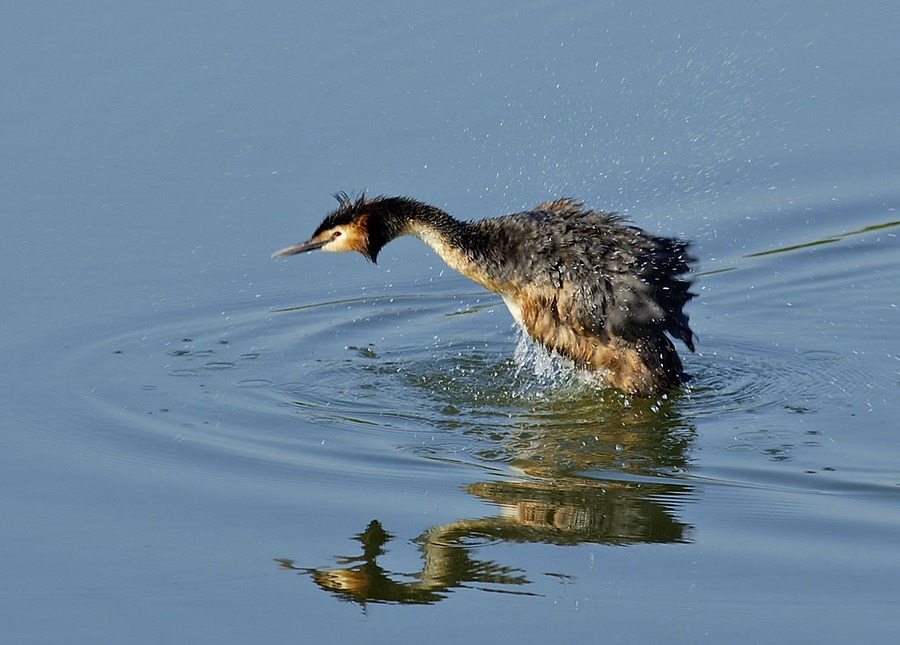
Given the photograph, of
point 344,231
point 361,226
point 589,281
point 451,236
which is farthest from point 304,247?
point 589,281

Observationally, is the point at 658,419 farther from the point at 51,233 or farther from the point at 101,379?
the point at 51,233

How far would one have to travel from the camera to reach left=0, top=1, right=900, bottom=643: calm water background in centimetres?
752

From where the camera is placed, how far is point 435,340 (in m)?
11.2

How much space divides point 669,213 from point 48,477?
5479 mm

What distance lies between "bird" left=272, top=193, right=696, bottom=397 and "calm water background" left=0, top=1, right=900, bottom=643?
0.91 feet

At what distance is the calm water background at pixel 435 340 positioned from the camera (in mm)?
7523

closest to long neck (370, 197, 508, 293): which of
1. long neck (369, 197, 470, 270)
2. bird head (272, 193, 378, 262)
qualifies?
long neck (369, 197, 470, 270)

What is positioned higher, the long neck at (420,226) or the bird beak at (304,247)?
the long neck at (420,226)

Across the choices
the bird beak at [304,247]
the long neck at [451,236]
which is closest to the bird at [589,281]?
the long neck at [451,236]

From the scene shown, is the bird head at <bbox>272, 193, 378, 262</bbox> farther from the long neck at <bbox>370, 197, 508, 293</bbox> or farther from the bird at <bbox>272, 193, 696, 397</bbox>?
the long neck at <bbox>370, 197, 508, 293</bbox>

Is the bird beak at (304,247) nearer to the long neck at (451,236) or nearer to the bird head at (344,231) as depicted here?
the bird head at (344,231)

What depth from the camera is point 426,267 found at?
12.2 metres

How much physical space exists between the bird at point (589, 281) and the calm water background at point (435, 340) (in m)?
0.28

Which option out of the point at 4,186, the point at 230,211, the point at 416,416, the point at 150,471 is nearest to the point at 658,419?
the point at 416,416
